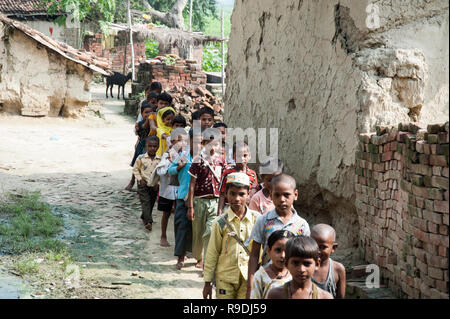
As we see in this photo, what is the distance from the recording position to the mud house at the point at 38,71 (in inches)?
526

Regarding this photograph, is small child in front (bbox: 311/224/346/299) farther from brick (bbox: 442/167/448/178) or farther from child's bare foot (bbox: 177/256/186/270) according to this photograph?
child's bare foot (bbox: 177/256/186/270)

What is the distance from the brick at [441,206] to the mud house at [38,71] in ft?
37.5

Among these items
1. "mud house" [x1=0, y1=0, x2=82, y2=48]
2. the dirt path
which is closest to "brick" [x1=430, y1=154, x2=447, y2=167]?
the dirt path

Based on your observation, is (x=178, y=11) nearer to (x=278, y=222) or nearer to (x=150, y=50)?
(x=150, y=50)

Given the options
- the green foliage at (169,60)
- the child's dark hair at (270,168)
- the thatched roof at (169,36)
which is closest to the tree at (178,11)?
the thatched roof at (169,36)

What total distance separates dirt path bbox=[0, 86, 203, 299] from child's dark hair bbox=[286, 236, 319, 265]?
2.03 meters

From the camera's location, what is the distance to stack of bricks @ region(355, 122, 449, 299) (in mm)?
3328

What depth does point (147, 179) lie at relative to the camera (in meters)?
6.62

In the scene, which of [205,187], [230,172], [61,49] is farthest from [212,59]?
[230,172]

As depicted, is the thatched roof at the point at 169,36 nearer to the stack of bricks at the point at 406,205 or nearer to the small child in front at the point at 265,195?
the small child in front at the point at 265,195

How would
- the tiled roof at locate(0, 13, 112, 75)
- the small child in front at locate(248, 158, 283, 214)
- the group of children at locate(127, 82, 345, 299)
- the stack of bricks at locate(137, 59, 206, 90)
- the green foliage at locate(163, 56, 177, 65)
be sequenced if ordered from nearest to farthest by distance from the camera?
the group of children at locate(127, 82, 345, 299) < the small child in front at locate(248, 158, 283, 214) < the tiled roof at locate(0, 13, 112, 75) < the stack of bricks at locate(137, 59, 206, 90) < the green foliage at locate(163, 56, 177, 65)

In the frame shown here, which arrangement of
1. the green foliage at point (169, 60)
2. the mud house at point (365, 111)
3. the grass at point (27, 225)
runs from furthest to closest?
the green foliage at point (169, 60)
the grass at point (27, 225)
the mud house at point (365, 111)

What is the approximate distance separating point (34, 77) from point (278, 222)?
11.4 m
